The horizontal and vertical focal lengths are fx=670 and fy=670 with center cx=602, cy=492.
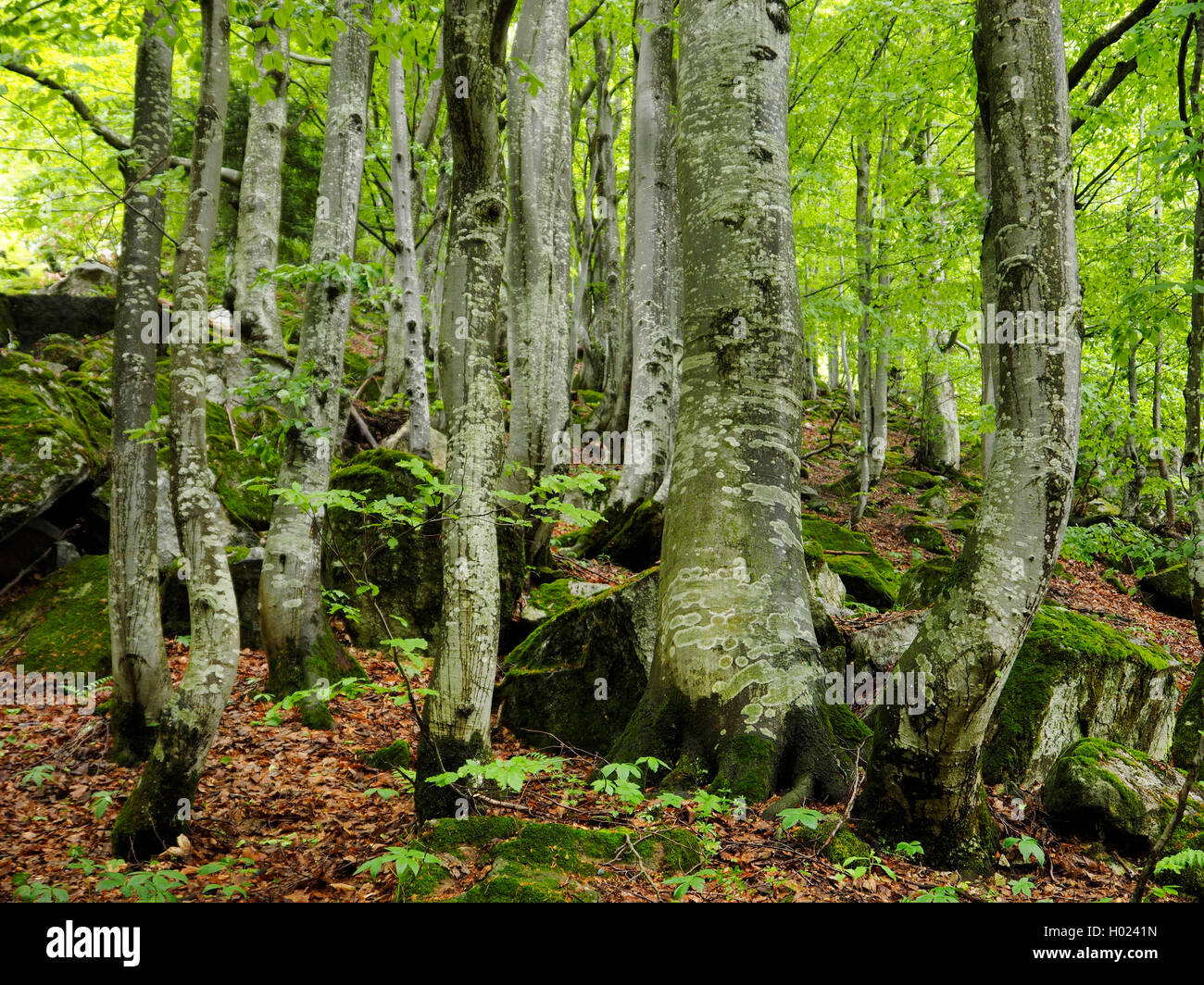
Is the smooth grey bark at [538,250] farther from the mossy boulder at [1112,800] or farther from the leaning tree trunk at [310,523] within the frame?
the mossy boulder at [1112,800]

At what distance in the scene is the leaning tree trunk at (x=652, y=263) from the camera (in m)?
8.37

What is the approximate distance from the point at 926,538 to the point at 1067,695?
919 cm

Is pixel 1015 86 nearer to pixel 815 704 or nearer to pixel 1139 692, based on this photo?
pixel 815 704

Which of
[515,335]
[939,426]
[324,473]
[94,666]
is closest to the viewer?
[324,473]

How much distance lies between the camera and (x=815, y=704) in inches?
139

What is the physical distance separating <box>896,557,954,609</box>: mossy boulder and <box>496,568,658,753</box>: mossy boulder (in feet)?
9.43

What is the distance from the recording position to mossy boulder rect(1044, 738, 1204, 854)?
3539 mm

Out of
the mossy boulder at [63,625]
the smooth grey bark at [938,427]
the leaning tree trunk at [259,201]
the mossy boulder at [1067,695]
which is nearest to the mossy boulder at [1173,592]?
the smooth grey bark at [938,427]

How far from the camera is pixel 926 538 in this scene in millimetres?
12875

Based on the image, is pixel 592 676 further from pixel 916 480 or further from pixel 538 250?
pixel 916 480

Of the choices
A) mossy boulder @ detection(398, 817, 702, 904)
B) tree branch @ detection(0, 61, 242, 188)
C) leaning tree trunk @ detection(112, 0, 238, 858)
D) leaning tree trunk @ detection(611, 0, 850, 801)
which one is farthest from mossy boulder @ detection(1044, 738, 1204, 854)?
tree branch @ detection(0, 61, 242, 188)

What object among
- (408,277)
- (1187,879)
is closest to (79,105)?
(408,277)
